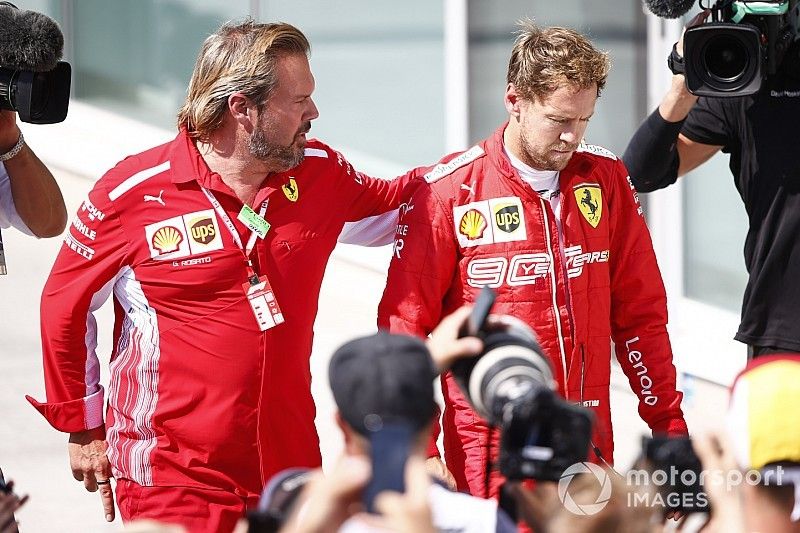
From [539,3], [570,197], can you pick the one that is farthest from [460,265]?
[539,3]

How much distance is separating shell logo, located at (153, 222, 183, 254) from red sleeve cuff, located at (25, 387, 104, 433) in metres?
0.48

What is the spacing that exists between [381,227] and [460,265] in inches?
15.1

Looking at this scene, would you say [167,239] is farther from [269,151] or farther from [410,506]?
[410,506]

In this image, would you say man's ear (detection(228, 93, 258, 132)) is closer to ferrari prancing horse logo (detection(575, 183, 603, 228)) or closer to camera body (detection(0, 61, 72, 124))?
camera body (detection(0, 61, 72, 124))

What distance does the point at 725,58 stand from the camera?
4391 millimetres

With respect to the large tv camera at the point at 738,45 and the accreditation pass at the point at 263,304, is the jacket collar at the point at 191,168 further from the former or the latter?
the large tv camera at the point at 738,45

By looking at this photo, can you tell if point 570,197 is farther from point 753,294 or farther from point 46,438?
point 46,438

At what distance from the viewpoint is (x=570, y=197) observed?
13.5 ft

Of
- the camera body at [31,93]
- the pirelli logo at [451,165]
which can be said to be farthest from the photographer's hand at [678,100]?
the camera body at [31,93]

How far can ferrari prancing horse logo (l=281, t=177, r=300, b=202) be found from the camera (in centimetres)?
405

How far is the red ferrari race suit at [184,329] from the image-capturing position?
12.8 ft

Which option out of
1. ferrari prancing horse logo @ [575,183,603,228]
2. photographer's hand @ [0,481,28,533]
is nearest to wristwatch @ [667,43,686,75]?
ferrari prancing horse logo @ [575,183,603,228]

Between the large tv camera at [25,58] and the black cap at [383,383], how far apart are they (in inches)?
73.8

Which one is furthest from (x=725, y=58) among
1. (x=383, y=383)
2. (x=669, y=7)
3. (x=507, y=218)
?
(x=383, y=383)
